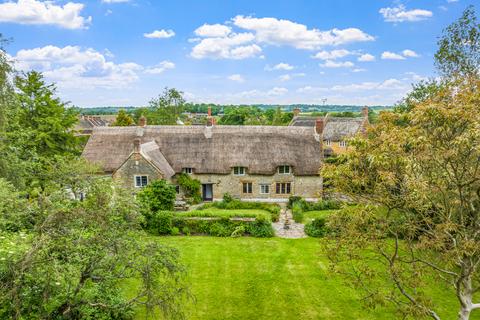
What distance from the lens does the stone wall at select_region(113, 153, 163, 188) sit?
100 ft

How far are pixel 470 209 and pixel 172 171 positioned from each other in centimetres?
2610

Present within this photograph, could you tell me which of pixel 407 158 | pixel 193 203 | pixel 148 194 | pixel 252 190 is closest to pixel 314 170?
pixel 252 190

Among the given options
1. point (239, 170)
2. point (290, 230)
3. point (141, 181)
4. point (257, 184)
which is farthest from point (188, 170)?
point (290, 230)

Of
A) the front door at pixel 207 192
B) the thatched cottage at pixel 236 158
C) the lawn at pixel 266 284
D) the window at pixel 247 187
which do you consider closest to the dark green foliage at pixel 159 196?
the lawn at pixel 266 284

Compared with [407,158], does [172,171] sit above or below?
below

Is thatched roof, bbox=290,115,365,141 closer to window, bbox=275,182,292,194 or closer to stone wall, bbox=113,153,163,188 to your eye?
window, bbox=275,182,292,194

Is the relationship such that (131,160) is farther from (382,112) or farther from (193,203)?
(382,112)

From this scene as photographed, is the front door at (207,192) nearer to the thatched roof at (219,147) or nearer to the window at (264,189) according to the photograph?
the thatched roof at (219,147)

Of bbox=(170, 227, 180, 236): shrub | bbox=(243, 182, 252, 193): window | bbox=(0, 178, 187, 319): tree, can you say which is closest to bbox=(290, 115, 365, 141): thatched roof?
bbox=(243, 182, 252, 193): window

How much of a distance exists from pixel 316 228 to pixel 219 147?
44.2 ft

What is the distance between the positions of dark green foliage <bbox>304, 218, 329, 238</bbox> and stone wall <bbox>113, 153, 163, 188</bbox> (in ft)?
43.7

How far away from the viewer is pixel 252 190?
111 ft

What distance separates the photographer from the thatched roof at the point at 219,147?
33.1 metres

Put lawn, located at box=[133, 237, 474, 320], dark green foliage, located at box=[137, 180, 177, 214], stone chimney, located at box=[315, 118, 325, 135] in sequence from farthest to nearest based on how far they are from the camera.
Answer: stone chimney, located at box=[315, 118, 325, 135], dark green foliage, located at box=[137, 180, 177, 214], lawn, located at box=[133, 237, 474, 320]
